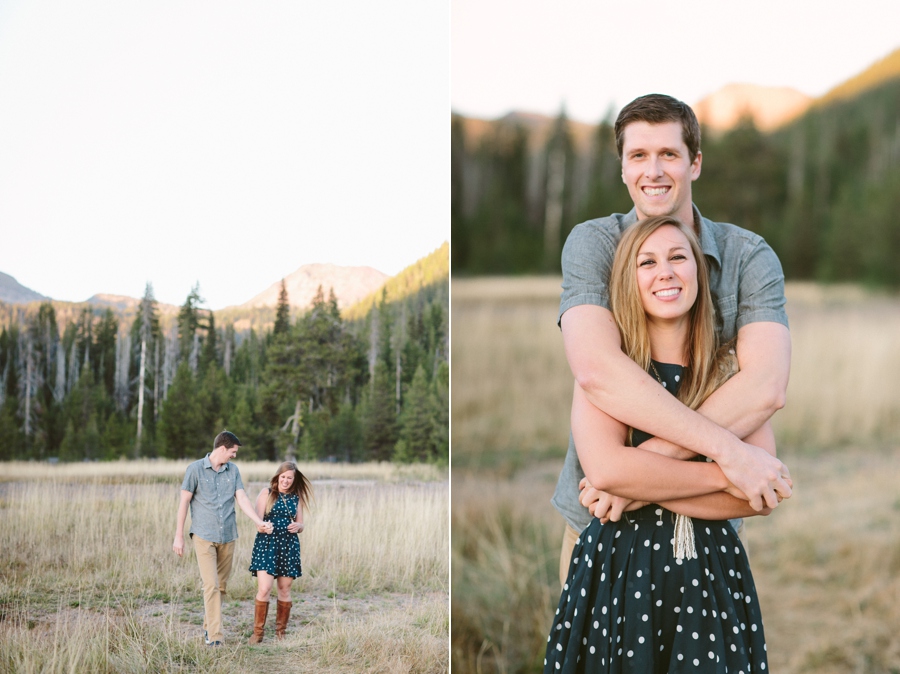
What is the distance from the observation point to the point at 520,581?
4.29 m

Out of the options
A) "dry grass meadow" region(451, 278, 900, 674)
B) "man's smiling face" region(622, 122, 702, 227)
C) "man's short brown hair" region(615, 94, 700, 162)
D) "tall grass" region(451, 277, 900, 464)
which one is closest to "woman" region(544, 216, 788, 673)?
"man's smiling face" region(622, 122, 702, 227)

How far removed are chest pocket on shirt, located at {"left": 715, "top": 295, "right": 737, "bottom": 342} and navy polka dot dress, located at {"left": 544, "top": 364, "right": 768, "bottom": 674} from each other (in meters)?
0.16

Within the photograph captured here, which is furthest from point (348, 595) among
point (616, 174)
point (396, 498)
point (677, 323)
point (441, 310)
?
point (616, 174)

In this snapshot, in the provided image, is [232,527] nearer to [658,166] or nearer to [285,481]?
[285,481]

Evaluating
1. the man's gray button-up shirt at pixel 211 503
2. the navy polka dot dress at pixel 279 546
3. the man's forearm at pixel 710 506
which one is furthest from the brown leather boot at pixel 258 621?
the man's forearm at pixel 710 506

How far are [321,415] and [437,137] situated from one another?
4.33 feet

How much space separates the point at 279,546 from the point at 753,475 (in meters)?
2.12

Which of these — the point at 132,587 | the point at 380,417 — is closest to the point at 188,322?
the point at 380,417

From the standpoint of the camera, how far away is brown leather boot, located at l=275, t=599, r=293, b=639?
340 centimetres

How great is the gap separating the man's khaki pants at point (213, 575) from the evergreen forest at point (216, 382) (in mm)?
357

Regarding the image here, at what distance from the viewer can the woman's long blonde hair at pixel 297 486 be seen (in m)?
3.41

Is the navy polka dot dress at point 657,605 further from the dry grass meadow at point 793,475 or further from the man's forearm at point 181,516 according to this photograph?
the dry grass meadow at point 793,475

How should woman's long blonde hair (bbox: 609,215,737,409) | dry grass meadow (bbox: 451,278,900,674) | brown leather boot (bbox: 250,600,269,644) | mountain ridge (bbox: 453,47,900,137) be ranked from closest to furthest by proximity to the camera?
woman's long blonde hair (bbox: 609,215,737,409)
brown leather boot (bbox: 250,600,269,644)
dry grass meadow (bbox: 451,278,900,674)
mountain ridge (bbox: 453,47,900,137)

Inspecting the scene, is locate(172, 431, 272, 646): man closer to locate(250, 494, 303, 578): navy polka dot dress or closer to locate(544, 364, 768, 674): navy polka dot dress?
locate(250, 494, 303, 578): navy polka dot dress
